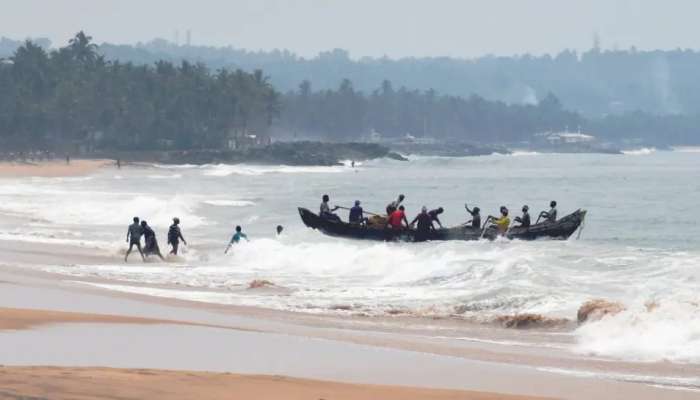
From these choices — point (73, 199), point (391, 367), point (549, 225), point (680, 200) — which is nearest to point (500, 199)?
point (680, 200)

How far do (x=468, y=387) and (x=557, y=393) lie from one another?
2.82 feet

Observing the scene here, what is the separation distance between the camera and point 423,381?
13.7m

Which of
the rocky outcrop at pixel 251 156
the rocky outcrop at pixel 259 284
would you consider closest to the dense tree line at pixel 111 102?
the rocky outcrop at pixel 251 156

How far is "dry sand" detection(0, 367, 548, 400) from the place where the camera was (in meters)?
10.9

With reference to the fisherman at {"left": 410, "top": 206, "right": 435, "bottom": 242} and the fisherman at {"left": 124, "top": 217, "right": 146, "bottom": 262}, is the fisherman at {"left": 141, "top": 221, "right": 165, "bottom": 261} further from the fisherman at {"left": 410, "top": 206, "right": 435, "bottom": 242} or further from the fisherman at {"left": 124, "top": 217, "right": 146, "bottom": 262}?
the fisherman at {"left": 410, "top": 206, "right": 435, "bottom": 242}

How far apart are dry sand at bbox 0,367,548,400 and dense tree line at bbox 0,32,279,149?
388 ft

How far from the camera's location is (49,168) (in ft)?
338

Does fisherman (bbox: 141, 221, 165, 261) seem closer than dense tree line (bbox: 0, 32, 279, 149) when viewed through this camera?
Yes

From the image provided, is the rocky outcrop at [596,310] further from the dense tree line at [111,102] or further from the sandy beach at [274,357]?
the dense tree line at [111,102]

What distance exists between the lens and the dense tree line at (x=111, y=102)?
130m

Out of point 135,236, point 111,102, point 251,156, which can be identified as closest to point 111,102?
point 111,102

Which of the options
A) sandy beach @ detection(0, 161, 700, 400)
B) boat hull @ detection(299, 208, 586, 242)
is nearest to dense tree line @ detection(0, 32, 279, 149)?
boat hull @ detection(299, 208, 586, 242)

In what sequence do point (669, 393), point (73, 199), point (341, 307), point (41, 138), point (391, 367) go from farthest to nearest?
point (41, 138), point (73, 199), point (341, 307), point (391, 367), point (669, 393)

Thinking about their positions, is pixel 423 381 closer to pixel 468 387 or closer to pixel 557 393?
pixel 468 387
